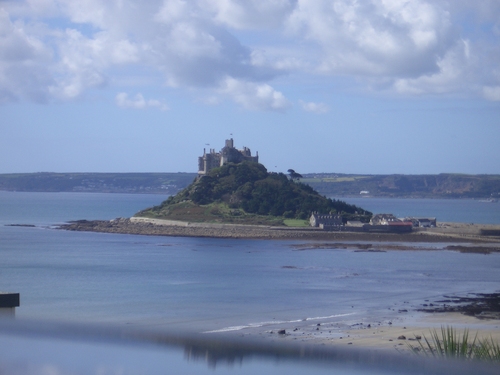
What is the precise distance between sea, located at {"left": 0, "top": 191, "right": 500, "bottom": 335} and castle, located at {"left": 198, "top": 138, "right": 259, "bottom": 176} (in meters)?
27.8

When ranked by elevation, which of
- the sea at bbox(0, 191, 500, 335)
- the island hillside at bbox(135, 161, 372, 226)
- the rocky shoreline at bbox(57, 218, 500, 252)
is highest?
the island hillside at bbox(135, 161, 372, 226)

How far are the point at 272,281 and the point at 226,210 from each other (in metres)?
38.2

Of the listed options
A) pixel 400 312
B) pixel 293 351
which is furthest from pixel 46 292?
pixel 293 351

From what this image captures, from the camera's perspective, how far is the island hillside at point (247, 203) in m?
67.2

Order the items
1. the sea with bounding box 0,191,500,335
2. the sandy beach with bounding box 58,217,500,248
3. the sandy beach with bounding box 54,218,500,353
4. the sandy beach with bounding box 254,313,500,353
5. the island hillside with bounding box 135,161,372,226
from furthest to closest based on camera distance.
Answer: the island hillside with bounding box 135,161,372,226, the sandy beach with bounding box 58,217,500,248, the sea with bounding box 0,191,500,335, the sandy beach with bounding box 54,218,500,353, the sandy beach with bounding box 254,313,500,353

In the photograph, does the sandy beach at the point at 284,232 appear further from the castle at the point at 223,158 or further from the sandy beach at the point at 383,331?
the sandy beach at the point at 383,331

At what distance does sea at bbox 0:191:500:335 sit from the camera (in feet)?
68.2

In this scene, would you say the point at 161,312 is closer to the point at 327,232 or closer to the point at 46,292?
the point at 46,292

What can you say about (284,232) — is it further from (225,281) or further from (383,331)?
(383,331)

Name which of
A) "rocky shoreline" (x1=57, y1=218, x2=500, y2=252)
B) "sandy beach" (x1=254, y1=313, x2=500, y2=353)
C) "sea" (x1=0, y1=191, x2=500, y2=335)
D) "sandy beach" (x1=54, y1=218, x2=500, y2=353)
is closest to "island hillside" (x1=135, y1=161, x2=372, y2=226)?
"rocky shoreline" (x1=57, y1=218, x2=500, y2=252)

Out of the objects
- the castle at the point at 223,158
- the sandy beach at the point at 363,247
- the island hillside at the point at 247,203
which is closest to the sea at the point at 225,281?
the sandy beach at the point at 363,247

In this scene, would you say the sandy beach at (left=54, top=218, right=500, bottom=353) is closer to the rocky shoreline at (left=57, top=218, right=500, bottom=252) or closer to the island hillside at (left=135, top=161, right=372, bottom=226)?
the rocky shoreline at (left=57, top=218, right=500, bottom=252)

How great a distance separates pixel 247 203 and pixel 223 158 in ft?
40.6

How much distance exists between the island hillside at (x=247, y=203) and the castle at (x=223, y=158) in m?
4.92
